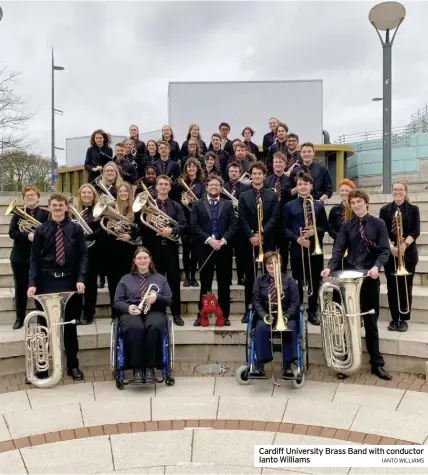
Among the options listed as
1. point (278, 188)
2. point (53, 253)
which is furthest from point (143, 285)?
point (278, 188)

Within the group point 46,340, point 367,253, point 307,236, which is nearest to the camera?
point 46,340

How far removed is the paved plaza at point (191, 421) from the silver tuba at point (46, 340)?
0.19 m

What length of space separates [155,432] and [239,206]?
2963 mm

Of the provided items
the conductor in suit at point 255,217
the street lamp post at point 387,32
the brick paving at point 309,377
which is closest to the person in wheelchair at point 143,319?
the brick paving at point 309,377

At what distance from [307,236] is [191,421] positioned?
2585 millimetres

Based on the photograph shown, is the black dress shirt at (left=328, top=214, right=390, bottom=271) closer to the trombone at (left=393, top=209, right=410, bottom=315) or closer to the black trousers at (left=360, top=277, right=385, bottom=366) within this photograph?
the black trousers at (left=360, top=277, right=385, bottom=366)

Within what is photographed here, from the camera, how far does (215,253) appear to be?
5.91 m

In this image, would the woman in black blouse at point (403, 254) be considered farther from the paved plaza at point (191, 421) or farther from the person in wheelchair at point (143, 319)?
the person in wheelchair at point (143, 319)

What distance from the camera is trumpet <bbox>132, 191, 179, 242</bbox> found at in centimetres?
589

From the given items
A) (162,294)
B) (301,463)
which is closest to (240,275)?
(162,294)

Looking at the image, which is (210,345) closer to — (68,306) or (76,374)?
(76,374)

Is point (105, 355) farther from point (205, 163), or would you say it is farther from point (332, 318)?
point (205, 163)

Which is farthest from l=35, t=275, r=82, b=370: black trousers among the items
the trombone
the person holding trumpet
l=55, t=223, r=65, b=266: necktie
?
the trombone

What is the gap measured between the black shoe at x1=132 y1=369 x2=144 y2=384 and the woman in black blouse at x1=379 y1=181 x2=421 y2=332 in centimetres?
296
